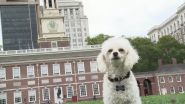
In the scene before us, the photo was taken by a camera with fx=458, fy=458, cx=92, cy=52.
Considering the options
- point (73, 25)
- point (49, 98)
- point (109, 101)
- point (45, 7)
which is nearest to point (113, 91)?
point (109, 101)

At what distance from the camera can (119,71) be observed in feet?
22.8

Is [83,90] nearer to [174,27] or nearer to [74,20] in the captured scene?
[174,27]

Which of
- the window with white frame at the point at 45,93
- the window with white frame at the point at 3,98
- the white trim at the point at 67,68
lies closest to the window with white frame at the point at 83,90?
the white trim at the point at 67,68

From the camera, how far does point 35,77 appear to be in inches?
2188

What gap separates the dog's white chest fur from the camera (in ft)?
22.5

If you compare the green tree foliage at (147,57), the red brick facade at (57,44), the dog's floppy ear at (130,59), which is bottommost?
the dog's floppy ear at (130,59)

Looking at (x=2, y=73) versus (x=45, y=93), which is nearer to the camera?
(x=2, y=73)

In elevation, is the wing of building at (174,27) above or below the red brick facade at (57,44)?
above

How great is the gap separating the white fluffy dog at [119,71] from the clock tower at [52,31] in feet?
179

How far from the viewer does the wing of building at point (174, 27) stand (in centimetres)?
9611

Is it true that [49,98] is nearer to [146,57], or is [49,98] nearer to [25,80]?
[25,80]

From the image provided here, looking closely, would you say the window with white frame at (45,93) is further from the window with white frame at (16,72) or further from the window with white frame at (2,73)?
the window with white frame at (2,73)

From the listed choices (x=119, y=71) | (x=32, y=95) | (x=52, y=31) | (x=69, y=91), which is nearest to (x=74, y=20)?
(x=52, y=31)

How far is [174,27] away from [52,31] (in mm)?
47890
